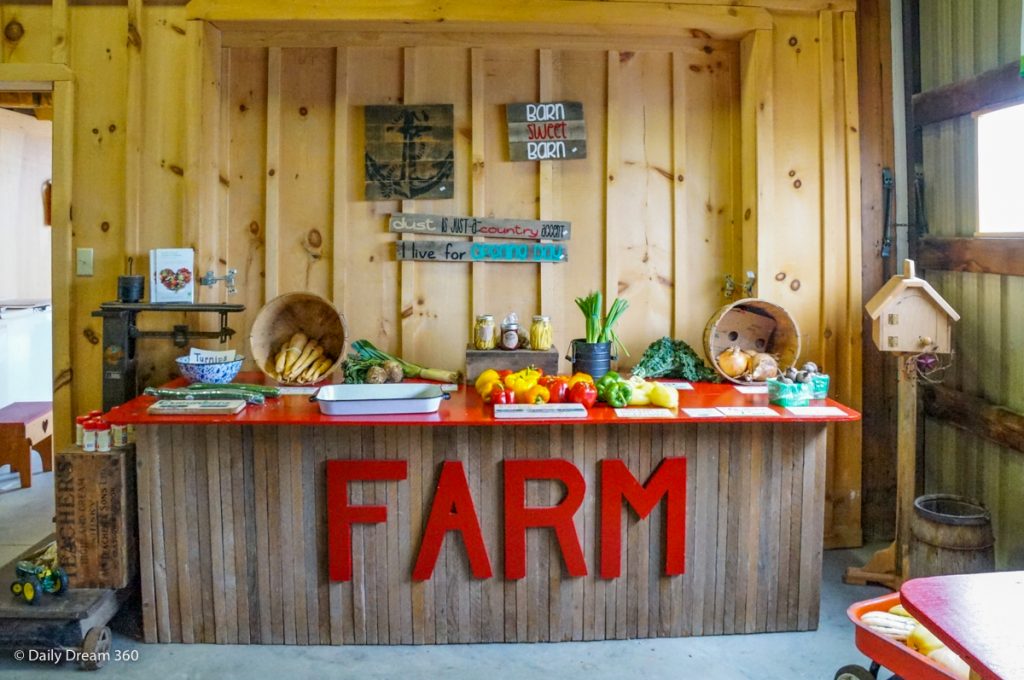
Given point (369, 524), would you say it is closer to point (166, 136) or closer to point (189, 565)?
point (189, 565)

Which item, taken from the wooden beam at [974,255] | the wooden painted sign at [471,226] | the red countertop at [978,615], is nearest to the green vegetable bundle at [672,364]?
the wooden painted sign at [471,226]

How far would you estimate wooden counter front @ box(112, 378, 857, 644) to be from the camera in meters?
3.40

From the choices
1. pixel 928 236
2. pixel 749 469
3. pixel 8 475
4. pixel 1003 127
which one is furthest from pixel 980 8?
pixel 8 475

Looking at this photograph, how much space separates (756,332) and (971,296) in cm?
99

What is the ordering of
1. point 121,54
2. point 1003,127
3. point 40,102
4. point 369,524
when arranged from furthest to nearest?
point 40,102
point 121,54
point 1003,127
point 369,524

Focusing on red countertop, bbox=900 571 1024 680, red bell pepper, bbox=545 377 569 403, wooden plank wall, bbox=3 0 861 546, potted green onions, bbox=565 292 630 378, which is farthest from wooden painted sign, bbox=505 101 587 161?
red countertop, bbox=900 571 1024 680

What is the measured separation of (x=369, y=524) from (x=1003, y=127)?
3.23 metres

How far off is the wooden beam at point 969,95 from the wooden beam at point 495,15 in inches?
34.6

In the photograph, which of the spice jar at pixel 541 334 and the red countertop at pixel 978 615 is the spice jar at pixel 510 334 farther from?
the red countertop at pixel 978 615

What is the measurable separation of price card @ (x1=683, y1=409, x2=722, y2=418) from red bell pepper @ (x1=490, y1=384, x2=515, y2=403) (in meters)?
0.68

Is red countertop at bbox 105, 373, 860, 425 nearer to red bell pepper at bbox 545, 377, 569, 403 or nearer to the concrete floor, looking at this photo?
red bell pepper at bbox 545, 377, 569, 403

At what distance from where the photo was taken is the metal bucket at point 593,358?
3.84 meters

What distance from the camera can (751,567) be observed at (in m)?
3.52

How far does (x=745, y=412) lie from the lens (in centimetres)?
337
